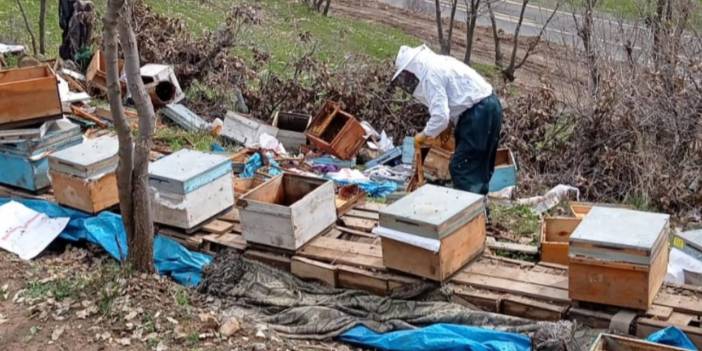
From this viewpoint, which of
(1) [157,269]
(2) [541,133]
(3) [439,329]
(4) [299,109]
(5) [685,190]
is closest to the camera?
(3) [439,329]

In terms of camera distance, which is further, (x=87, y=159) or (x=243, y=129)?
(x=243, y=129)

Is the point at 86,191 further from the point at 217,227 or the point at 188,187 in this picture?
the point at 217,227

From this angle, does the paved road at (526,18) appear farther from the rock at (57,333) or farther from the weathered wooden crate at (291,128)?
the rock at (57,333)

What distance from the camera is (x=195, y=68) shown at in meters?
10.8

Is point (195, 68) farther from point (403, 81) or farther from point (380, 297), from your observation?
point (380, 297)

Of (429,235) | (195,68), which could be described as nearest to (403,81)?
(429,235)

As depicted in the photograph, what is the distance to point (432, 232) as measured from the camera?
204 inches

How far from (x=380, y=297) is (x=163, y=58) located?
6354mm

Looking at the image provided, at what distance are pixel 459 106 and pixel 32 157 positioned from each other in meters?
3.63

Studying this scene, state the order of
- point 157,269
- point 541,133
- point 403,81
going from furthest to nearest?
point 541,133 → point 403,81 → point 157,269

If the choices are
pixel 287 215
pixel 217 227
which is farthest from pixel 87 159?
pixel 287 215

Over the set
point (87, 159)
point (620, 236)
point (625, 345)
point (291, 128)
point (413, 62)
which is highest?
point (413, 62)

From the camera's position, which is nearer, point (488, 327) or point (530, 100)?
point (488, 327)

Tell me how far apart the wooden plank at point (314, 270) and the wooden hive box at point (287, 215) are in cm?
12
